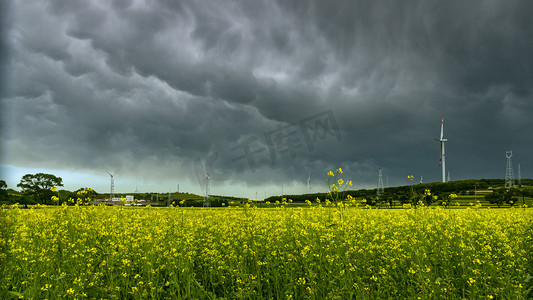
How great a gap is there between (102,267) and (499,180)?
11969 cm

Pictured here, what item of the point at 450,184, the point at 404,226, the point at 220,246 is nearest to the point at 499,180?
the point at 450,184

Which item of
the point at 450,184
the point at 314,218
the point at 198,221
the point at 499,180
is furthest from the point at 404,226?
the point at 499,180

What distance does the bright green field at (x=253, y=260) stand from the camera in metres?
6.86

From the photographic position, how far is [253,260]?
8.54 metres

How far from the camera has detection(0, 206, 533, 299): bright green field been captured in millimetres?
6855

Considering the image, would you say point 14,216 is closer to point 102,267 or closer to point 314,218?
point 102,267

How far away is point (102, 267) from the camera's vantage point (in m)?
8.30

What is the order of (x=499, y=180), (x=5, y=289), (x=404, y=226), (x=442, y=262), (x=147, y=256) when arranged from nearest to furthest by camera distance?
(x=5, y=289) < (x=147, y=256) < (x=442, y=262) < (x=404, y=226) < (x=499, y=180)

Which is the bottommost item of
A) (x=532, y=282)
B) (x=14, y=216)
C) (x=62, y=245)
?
(x=532, y=282)

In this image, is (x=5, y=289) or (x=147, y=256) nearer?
(x=5, y=289)

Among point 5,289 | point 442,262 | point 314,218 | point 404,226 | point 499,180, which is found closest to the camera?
point 5,289

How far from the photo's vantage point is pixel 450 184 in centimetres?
8569

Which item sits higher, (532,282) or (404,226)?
(404,226)

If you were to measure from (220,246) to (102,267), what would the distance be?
329 centimetres
